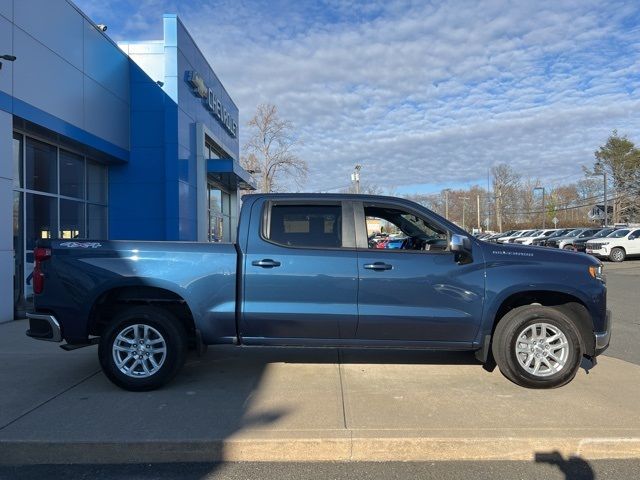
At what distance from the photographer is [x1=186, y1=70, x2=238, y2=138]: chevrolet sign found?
17.2m

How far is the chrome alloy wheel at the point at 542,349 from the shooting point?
202 inches

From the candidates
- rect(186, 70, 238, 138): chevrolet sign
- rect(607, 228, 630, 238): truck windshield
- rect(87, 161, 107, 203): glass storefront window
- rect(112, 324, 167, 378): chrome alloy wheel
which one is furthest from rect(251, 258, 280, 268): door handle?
rect(607, 228, 630, 238): truck windshield

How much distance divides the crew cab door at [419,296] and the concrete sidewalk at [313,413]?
1.92 ft

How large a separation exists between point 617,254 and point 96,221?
24607mm

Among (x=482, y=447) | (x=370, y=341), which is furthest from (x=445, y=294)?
(x=482, y=447)

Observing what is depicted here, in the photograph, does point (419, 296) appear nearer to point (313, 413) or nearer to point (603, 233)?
point (313, 413)

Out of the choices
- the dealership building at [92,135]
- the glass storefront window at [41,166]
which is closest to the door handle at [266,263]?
the dealership building at [92,135]

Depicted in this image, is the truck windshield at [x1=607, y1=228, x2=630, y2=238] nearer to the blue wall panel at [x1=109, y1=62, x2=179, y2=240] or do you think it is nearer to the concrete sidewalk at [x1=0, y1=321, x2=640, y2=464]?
the blue wall panel at [x1=109, y1=62, x2=179, y2=240]

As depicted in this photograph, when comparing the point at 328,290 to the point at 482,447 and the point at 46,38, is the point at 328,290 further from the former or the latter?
the point at 46,38

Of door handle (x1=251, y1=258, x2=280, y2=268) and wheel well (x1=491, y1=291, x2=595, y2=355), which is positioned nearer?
door handle (x1=251, y1=258, x2=280, y2=268)

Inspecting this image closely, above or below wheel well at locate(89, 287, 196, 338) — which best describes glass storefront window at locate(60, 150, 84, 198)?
above

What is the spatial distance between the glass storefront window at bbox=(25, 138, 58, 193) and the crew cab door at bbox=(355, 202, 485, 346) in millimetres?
8505

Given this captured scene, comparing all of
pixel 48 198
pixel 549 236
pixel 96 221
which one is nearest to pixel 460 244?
pixel 48 198

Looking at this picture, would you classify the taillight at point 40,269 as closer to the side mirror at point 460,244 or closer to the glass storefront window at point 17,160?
the side mirror at point 460,244
